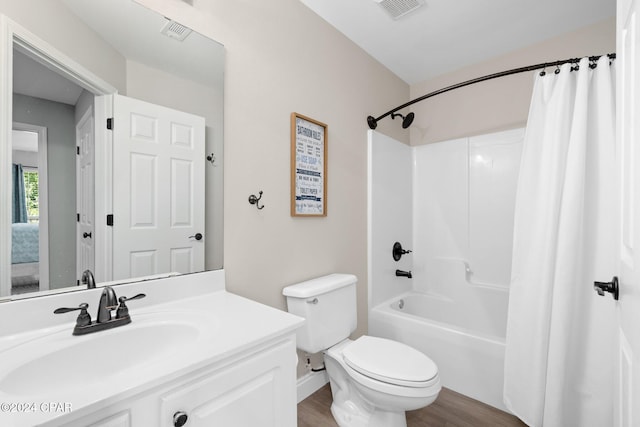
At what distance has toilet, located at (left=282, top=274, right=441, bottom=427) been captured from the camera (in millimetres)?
1277

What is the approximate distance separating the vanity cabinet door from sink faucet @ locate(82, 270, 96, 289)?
58 cm

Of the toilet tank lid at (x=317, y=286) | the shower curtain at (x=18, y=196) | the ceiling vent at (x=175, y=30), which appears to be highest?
the ceiling vent at (x=175, y=30)

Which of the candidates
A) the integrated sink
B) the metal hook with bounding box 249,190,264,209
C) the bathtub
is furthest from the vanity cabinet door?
the bathtub

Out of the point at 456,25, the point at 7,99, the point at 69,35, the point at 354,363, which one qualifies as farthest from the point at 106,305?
the point at 456,25

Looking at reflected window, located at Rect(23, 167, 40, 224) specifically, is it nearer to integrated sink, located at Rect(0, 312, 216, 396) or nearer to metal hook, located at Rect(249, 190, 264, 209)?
integrated sink, located at Rect(0, 312, 216, 396)

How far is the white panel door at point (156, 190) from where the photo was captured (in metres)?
1.09

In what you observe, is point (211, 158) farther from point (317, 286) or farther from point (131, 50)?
point (317, 286)

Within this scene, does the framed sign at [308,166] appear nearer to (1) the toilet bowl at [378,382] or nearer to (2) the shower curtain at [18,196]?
(1) the toilet bowl at [378,382]

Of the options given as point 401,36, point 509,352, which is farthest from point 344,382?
point 401,36

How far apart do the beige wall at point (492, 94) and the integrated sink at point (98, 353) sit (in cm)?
249

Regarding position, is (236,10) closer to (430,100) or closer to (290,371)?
(290,371)

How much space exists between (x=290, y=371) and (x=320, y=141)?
132cm

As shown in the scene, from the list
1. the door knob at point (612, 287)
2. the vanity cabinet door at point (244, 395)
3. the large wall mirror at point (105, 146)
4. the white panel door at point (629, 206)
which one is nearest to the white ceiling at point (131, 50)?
the large wall mirror at point (105, 146)

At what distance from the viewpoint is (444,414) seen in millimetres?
1651
